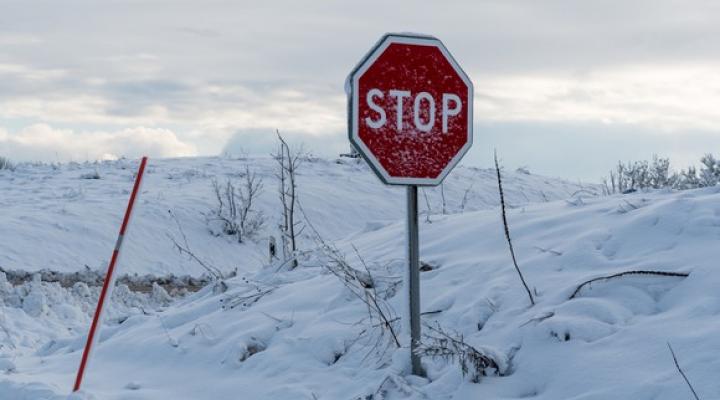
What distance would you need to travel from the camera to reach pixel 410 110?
4555 millimetres

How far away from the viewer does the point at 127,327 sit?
25.6ft

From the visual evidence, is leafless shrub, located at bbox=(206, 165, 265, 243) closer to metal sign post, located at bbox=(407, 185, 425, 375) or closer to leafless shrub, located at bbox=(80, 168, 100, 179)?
leafless shrub, located at bbox=(80, 168, 100, 179)

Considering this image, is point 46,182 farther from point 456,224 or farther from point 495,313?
point 495,313

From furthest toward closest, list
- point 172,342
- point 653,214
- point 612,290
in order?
1. point 172,342
2. point 653,214
3. point 612,290

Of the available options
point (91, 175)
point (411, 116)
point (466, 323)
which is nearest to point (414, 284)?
point (466, 323)

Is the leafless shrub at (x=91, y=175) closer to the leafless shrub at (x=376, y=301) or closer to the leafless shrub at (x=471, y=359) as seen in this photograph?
the leafless shrub at (x=376, y=301)

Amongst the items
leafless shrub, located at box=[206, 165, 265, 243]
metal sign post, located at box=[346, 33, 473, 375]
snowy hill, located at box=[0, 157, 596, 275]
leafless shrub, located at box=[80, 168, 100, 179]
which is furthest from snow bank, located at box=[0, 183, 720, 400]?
leafless shrub, located at box=[80, 168, 100, 179]

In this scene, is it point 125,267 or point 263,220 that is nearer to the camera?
point 125,267

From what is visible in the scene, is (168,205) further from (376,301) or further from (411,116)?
(411,116)

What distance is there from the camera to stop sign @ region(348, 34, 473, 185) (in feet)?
14.5

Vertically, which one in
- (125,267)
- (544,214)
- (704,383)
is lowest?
(125,267)

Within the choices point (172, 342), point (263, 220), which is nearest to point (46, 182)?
point (263, 220)

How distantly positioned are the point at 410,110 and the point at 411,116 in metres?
0.03

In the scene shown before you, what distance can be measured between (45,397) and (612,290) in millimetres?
3444
